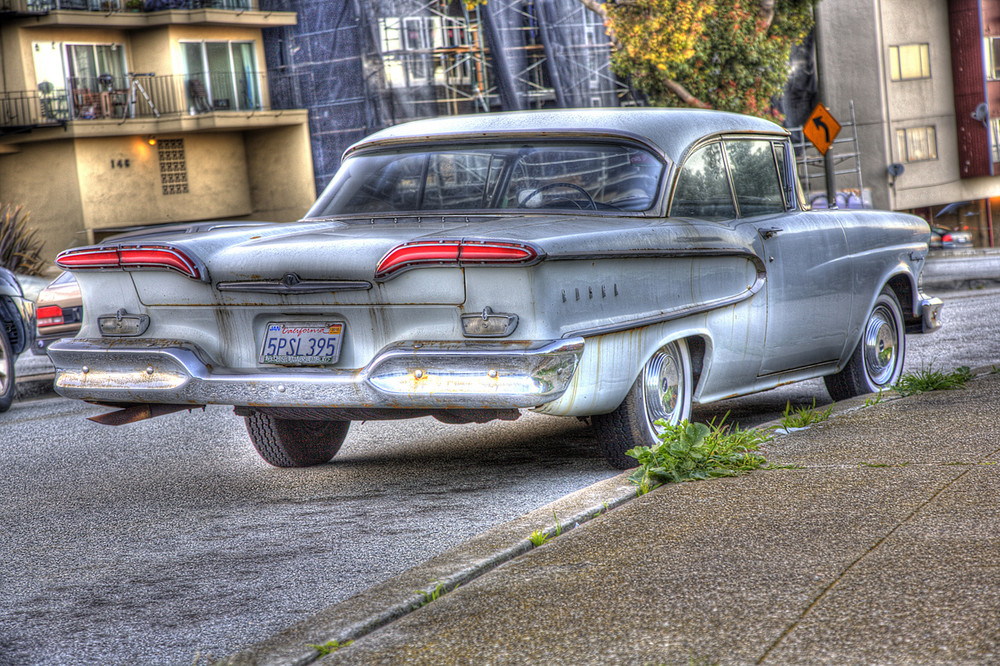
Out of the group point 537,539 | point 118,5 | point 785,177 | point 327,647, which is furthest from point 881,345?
point 118,5

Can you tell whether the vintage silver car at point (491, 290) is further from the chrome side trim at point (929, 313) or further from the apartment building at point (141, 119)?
the apartment building at point (141, 119)

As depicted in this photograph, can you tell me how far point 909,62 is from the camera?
42906 mm

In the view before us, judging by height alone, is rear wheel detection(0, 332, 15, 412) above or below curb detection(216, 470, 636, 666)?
above

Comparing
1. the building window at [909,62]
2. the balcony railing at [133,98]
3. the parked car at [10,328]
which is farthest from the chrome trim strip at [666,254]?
the building window at [909,62]

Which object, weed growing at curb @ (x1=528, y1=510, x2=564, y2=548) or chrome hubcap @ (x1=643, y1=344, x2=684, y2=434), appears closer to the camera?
weed growing at curb @ (x1=528, y1=510, x2=564, y2=548)

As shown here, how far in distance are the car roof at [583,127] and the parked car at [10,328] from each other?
4.96m

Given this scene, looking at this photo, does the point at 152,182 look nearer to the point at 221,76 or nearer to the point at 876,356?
the point at 221,76

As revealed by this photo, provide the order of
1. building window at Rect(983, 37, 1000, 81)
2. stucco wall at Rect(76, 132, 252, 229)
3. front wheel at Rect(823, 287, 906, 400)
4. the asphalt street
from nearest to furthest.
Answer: the asphalt street, front wheel at Rect(823, 287, 906, 400), stucco wall at Rect(76, 132, 252, 229), building window at Rect(983, 37, 1000, 81)

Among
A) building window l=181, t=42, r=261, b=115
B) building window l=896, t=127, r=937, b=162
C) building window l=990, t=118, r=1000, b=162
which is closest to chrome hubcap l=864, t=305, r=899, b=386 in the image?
building window l=181, t=42, r=261, b=115

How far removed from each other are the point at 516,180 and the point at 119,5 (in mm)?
33070

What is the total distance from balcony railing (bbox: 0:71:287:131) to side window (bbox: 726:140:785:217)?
2997 cm

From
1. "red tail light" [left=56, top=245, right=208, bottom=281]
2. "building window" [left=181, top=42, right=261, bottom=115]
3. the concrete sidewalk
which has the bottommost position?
the concrete sidewalk

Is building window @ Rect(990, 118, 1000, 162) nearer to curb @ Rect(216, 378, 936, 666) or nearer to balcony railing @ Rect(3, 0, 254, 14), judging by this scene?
balcony railing @ Rect(3, 0, 254, 14)

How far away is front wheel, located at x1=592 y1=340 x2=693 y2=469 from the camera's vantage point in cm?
536
